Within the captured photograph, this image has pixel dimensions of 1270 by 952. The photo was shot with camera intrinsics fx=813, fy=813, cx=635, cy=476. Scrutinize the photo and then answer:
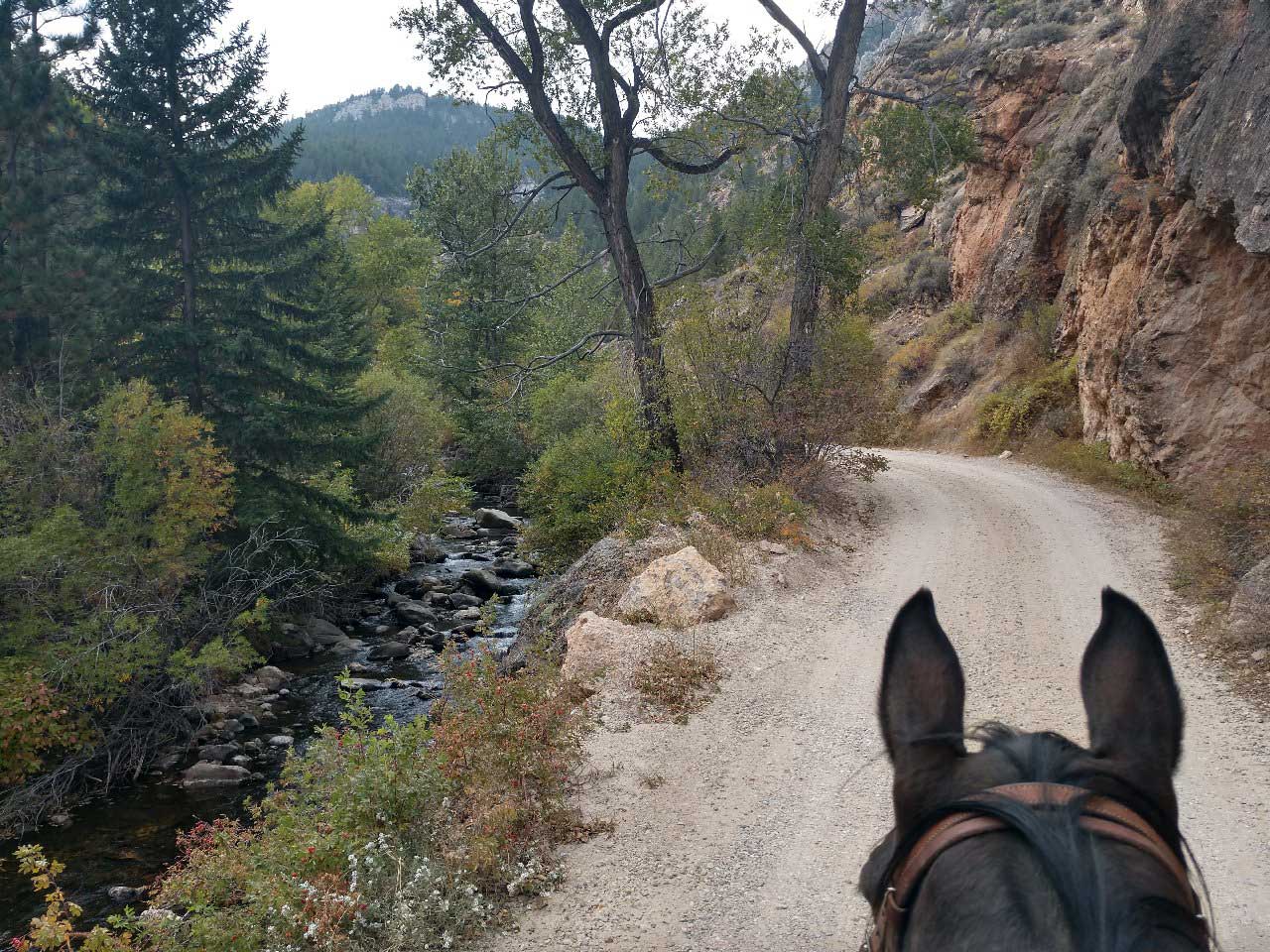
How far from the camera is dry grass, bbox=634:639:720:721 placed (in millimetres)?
6703

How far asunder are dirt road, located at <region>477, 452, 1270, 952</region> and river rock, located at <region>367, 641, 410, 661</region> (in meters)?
7.53

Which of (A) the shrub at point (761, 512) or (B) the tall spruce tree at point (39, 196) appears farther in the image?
(B) the tall spruce tree at point (39, 196)

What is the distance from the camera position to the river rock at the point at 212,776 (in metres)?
10.2

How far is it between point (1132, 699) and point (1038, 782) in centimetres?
34

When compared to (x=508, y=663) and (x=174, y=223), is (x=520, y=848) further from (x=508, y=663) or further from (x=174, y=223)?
(x=174, y=223)

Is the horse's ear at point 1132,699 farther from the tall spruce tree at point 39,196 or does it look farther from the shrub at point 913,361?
the shrub at point 913,361

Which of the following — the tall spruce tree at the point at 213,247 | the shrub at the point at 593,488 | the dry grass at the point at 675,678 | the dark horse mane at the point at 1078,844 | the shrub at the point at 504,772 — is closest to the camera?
the dark horse mane at the point at 1078,844

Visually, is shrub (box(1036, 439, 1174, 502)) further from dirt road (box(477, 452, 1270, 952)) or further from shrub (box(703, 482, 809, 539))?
shrub (box(703, 482, 809, 539))

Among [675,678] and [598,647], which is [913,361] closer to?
[598,647]

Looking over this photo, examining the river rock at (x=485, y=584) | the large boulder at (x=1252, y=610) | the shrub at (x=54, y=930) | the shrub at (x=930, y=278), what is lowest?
the river rock at (x=485, y=584)

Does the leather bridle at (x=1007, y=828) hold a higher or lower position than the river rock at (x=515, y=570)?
higher

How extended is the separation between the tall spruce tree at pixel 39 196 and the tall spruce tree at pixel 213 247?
82 centimetres

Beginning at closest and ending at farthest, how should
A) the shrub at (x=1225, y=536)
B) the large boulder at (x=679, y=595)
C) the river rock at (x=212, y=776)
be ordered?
1. the shrub at (x=1225, y=536)
2. the large boulder at (x=679, y=595)
3. the river rock at (x=212, y=776)

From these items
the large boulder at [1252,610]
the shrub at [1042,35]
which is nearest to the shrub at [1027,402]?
the large boulder at [1252,610]
